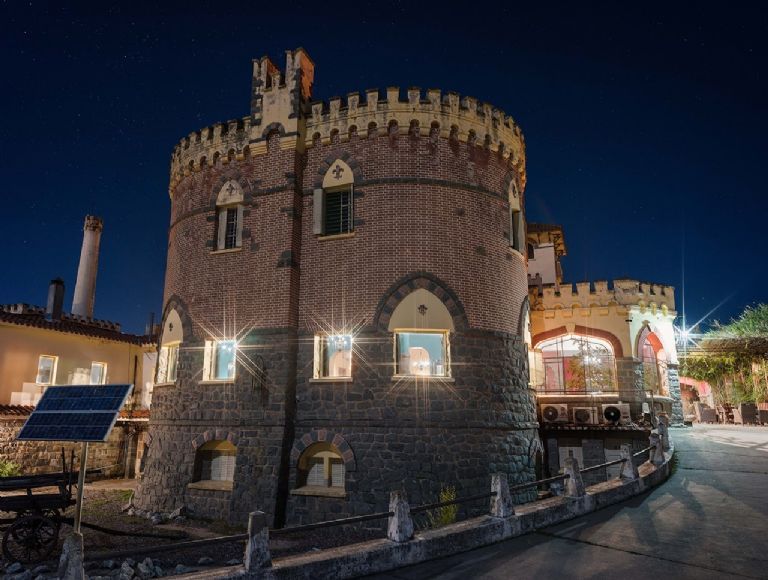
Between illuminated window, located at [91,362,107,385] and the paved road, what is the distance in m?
25.6

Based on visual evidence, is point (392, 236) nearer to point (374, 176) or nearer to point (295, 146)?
point (374, 176)

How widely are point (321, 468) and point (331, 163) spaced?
30.3ft

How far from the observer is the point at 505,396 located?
16.0m

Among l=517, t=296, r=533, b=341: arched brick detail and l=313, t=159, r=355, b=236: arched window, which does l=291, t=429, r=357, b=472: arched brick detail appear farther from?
l=517, t=296, r=533, b=341: arched brick detail

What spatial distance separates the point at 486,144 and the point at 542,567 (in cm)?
1321

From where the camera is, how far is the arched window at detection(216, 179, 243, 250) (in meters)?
17.9

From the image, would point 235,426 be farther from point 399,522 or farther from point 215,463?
point 399,522

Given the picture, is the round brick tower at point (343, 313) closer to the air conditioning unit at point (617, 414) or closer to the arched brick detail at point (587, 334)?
the air conditioning unit at point (617, 414)

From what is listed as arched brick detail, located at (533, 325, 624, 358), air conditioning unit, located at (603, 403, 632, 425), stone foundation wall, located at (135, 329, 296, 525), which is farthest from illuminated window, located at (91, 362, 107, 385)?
air conditioning unit, located at (603, 403, 632, 425)

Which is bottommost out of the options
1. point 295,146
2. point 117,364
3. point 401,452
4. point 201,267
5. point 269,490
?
point 269,490

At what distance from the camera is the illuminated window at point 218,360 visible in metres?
17.1

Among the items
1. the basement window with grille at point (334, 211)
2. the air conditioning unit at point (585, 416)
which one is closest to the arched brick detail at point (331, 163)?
the basement window with grille at point (334, 211)

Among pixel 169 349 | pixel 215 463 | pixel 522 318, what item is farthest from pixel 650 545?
pixel 169 349

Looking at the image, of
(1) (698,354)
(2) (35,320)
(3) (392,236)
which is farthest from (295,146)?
(1) (698,354)
